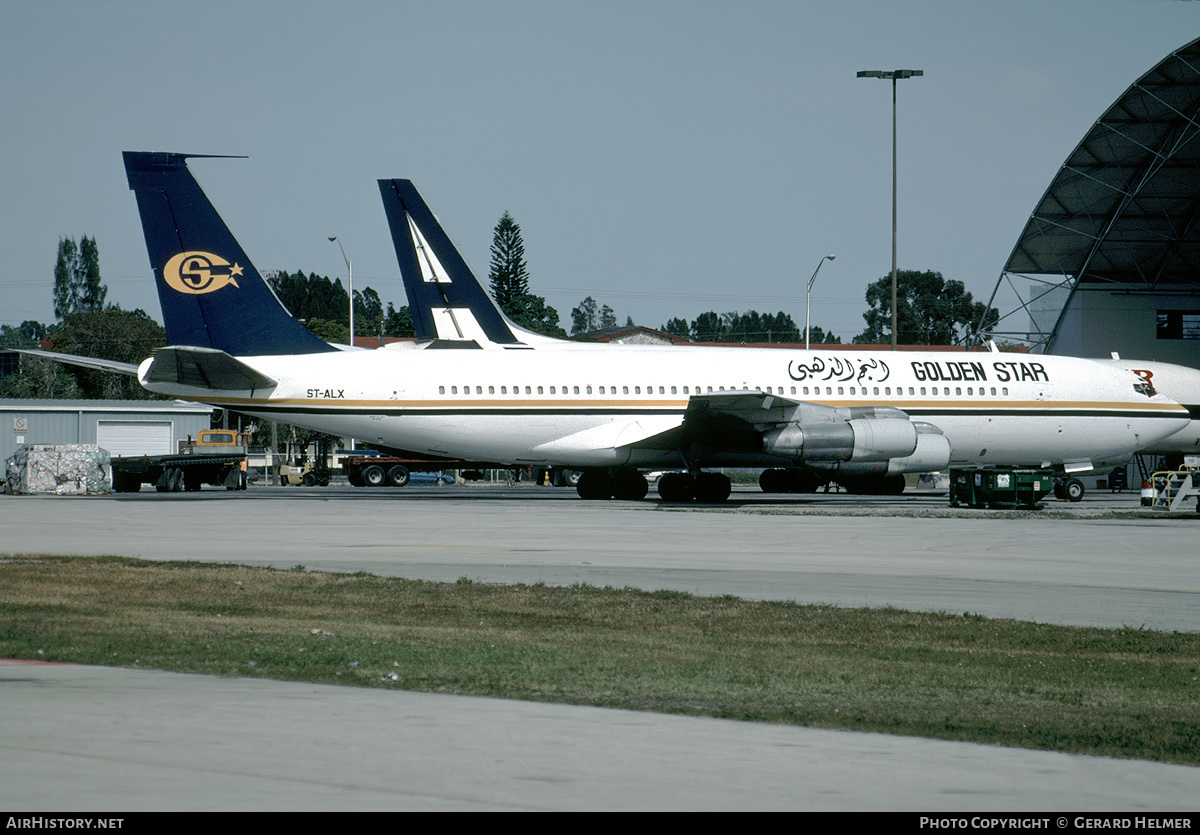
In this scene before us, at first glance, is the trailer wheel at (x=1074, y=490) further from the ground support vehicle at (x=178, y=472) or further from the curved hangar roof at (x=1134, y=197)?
the ground support vehicle at (x=178, y=472)

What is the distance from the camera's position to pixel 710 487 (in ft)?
108

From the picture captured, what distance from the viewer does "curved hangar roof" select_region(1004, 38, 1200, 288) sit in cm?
4438

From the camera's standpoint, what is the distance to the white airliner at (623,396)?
30.1m

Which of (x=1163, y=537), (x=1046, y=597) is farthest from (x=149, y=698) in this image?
(x=1163, y=537)

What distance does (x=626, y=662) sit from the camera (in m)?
9.30

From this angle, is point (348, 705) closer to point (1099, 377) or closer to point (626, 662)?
point (626, 662)

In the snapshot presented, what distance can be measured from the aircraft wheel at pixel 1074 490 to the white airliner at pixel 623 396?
134cm

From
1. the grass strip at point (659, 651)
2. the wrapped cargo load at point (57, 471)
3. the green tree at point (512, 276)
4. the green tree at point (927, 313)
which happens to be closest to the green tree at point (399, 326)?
the green tree at point (512, 276)

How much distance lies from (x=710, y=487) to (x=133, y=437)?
3902 centimetres

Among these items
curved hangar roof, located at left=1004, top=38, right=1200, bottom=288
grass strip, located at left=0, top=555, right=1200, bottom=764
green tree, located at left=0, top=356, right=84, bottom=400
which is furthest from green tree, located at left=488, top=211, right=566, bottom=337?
grass strip, located at left=0, top=555, right=1200, bottom=764

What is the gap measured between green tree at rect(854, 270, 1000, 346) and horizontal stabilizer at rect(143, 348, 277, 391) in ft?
447

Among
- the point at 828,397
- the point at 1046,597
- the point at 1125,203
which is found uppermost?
the point at 1125,203

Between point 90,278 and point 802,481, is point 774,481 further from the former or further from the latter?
point 90,278

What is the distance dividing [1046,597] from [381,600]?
728cm
